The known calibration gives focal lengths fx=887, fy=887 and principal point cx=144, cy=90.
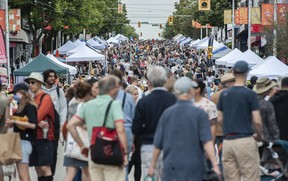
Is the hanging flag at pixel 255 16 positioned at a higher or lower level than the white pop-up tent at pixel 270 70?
higher

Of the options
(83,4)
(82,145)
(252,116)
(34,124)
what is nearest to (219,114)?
(252,116)

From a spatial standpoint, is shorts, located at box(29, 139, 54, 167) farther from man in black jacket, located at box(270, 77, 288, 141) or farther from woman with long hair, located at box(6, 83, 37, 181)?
man in black jacket, located at box(270, 77, 288, 141)

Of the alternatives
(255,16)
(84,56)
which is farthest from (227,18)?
(84,56)

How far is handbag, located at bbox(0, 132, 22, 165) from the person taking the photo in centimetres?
1123

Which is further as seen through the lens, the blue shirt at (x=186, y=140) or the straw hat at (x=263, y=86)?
the straw hat at (x=263, y=86)

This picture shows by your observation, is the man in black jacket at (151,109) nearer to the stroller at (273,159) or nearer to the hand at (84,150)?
the hand at (84,150)

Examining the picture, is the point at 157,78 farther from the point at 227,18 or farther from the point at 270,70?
the point at 227,18

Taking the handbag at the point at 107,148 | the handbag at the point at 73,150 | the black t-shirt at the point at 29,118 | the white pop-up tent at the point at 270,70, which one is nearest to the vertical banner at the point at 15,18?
the white pop-up tent at the point at 270,70

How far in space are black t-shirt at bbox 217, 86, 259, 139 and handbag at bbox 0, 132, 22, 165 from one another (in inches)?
108

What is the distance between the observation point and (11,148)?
11.2 m

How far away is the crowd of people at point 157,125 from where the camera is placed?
27.6ft

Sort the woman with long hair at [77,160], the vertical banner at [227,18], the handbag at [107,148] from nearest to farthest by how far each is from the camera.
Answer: the handbag at [107,148] → the woman with long hair at [77,160] → the vertical banner at [227,18]

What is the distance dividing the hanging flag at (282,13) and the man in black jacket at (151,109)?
28.9 meters

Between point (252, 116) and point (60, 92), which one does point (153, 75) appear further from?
point (60, 92)
